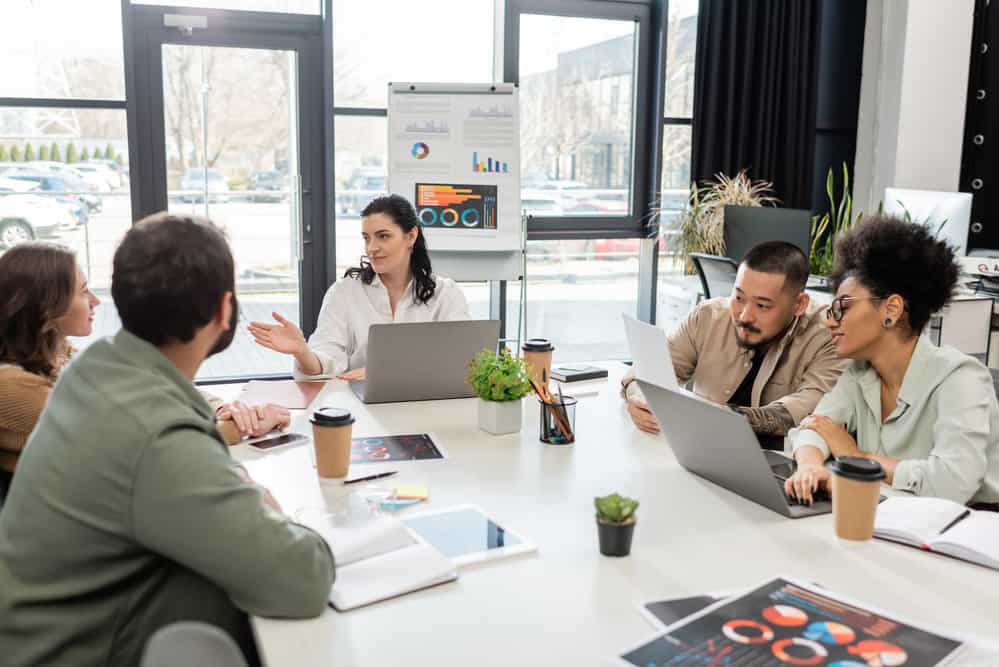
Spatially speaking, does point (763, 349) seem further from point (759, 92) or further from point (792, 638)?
point (759, 92)

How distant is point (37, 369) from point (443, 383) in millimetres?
978

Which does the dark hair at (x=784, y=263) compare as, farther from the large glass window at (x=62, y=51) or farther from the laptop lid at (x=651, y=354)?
the large glass window at (x=62, y=51)

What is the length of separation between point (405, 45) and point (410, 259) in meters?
2.58

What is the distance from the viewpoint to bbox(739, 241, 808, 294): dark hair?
245 centimetres

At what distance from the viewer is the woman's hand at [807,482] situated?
1.67m

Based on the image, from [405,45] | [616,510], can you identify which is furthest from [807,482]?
[405,45]

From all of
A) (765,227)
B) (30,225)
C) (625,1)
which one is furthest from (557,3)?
(30,225)

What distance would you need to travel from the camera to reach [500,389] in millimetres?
2105

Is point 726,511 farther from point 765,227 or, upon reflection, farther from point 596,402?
point 765,227

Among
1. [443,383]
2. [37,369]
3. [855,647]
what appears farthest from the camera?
[443,383]

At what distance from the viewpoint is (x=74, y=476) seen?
45.7 inches

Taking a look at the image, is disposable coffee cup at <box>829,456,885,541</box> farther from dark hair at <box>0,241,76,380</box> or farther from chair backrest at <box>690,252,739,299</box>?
chair backrest at <box>690,252,739,299</box>

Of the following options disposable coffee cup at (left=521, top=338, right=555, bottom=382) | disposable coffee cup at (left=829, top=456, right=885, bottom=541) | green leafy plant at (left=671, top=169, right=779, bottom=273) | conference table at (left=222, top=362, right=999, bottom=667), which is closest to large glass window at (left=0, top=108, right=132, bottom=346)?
disposable coffee cup at (left=521, top=338, right=555, bottom=382)

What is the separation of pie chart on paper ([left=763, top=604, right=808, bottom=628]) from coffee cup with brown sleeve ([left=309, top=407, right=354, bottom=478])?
871 millimetres
